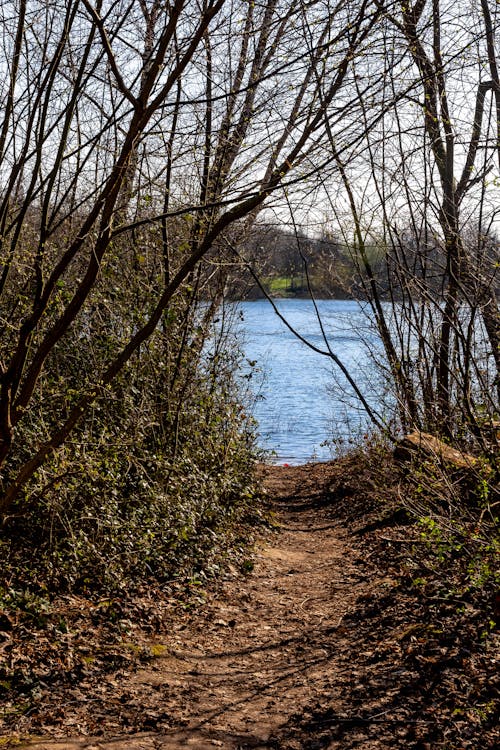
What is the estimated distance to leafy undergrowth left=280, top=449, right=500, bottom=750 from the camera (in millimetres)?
4090

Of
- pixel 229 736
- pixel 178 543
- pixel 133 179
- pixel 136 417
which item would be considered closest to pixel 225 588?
pixel 178 543

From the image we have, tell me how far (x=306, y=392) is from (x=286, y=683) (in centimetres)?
2043

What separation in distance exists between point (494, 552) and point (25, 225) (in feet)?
17.8

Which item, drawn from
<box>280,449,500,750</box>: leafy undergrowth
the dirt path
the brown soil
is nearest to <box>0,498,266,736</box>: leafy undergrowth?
the brown soil

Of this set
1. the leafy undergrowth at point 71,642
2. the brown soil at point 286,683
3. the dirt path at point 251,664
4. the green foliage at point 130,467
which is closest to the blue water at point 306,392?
the green foliage at point 130,467

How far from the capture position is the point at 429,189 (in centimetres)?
754

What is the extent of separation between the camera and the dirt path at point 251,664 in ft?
13.9

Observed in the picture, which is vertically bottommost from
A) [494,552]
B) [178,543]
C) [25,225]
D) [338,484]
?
[338,484]

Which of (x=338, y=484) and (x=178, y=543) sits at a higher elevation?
(x=178, y=543)

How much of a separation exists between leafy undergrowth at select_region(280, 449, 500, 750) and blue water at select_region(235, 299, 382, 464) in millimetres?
4340

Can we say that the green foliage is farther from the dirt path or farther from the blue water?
the blue water

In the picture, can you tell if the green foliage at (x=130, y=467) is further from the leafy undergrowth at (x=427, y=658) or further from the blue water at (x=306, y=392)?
the blue water at (x=306, y=392)

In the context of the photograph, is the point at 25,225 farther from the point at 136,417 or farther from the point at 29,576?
the point at 29,576

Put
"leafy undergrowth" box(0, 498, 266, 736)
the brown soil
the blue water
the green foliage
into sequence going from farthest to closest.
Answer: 1. the blue water
2. the green foliage
3. "leafy undergrowth" box(0, 498, 266, 736)
4. the brown soil
